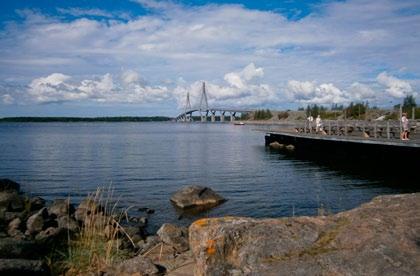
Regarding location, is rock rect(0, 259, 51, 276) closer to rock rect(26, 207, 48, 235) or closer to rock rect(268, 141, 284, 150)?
rock rect(26, 207, 48, 235)

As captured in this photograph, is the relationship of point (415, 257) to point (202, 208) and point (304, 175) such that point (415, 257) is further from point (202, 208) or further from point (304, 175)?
point (304, 175)

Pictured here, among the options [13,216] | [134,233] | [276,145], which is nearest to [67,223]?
[134,233]

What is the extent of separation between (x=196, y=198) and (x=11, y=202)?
7360 mm

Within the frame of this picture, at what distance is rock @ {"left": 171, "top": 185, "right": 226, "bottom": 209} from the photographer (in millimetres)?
18672

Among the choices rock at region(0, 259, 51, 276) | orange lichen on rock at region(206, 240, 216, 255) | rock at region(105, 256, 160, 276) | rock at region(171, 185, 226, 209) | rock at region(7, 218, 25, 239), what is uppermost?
orange lichen on rock at region(206, 240, 216, 255)

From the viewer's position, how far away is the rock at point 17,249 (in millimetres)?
7176

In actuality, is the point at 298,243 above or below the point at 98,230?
above

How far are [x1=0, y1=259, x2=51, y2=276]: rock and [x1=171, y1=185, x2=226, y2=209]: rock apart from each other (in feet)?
40.4

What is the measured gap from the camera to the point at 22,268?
6.15m

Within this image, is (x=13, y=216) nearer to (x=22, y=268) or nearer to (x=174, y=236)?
(x=174, y=236)

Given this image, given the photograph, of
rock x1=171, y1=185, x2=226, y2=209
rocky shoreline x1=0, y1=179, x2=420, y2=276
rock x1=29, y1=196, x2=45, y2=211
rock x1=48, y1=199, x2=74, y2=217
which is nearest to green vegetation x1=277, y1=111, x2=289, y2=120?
rock x1=171, y1=185, x2=226, y2=209

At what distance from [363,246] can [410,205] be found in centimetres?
115

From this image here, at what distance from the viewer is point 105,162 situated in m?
36.1

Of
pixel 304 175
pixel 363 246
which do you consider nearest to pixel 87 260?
pixel 363 246
